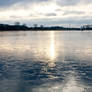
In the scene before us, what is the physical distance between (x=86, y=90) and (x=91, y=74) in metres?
3.57

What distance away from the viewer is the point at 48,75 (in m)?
12.9

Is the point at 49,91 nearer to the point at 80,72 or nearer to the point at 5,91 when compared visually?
the point at 5,91

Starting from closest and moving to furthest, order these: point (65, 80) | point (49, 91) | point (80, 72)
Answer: point (49, 91), point (65, 80), point (80, 72)

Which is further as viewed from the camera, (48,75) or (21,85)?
(48,75)

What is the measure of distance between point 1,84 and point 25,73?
2.99 m

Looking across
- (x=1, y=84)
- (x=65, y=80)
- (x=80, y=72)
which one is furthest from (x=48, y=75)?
(x=1, y=84)

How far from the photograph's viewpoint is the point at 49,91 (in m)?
9.64

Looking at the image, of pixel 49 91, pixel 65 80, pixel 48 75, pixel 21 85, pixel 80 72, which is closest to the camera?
pixel 49 91

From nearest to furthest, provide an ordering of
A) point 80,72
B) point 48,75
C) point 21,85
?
point 21,85 → point 48,75 → point 80,72

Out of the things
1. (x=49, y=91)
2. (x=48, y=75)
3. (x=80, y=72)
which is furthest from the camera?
(x=80, y=72)

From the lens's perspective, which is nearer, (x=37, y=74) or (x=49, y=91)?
(x=49, y=91)

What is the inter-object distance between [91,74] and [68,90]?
4.05m

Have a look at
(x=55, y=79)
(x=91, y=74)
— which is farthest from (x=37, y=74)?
(x=91, y=74)

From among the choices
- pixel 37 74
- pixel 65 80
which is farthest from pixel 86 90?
pixel 37 74
